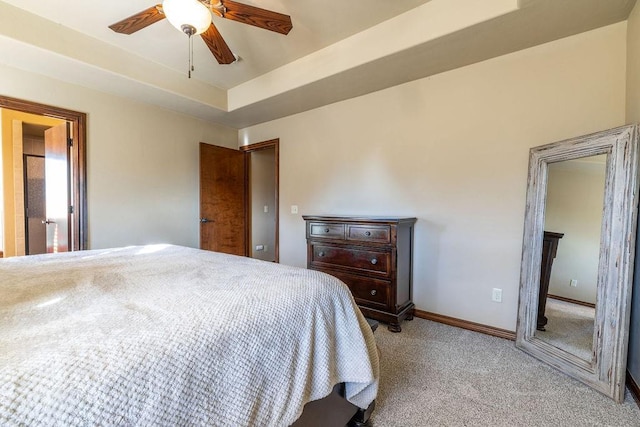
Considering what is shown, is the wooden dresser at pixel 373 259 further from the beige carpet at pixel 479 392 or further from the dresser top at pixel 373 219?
the beige carpet at pixel 479 392

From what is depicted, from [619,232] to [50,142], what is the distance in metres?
5.09

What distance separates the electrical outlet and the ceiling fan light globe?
9.33 ft

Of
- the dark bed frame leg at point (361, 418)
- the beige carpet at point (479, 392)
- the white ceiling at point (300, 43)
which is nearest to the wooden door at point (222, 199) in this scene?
the white ceiling at point (300, 43)

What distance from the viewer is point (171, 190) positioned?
360 cm

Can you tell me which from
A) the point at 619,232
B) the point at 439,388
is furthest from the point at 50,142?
the point at 619,232

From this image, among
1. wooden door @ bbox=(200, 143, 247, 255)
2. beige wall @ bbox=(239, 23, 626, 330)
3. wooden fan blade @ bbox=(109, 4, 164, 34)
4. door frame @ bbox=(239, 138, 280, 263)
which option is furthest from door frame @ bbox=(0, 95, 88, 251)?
beige wall @ bbox=(239, 23, 626, 330)

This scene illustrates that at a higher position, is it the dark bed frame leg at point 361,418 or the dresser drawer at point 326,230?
the dresser drawer at point 326,230

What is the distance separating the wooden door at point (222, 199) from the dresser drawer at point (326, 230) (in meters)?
1.71

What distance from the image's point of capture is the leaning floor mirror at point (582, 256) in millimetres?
1569

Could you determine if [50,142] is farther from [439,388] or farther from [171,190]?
[439,388]

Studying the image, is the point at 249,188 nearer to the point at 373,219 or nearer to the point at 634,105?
the point at 373,219

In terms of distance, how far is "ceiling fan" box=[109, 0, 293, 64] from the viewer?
150 centimetres

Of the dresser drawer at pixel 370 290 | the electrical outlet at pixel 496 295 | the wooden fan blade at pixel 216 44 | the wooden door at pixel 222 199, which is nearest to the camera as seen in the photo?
the wooden fan blade at pixel 216 44

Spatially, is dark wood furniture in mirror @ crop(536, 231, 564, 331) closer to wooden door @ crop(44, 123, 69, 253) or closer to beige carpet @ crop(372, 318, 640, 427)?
beige carpet @ crop(372, 318, 640, 427)
